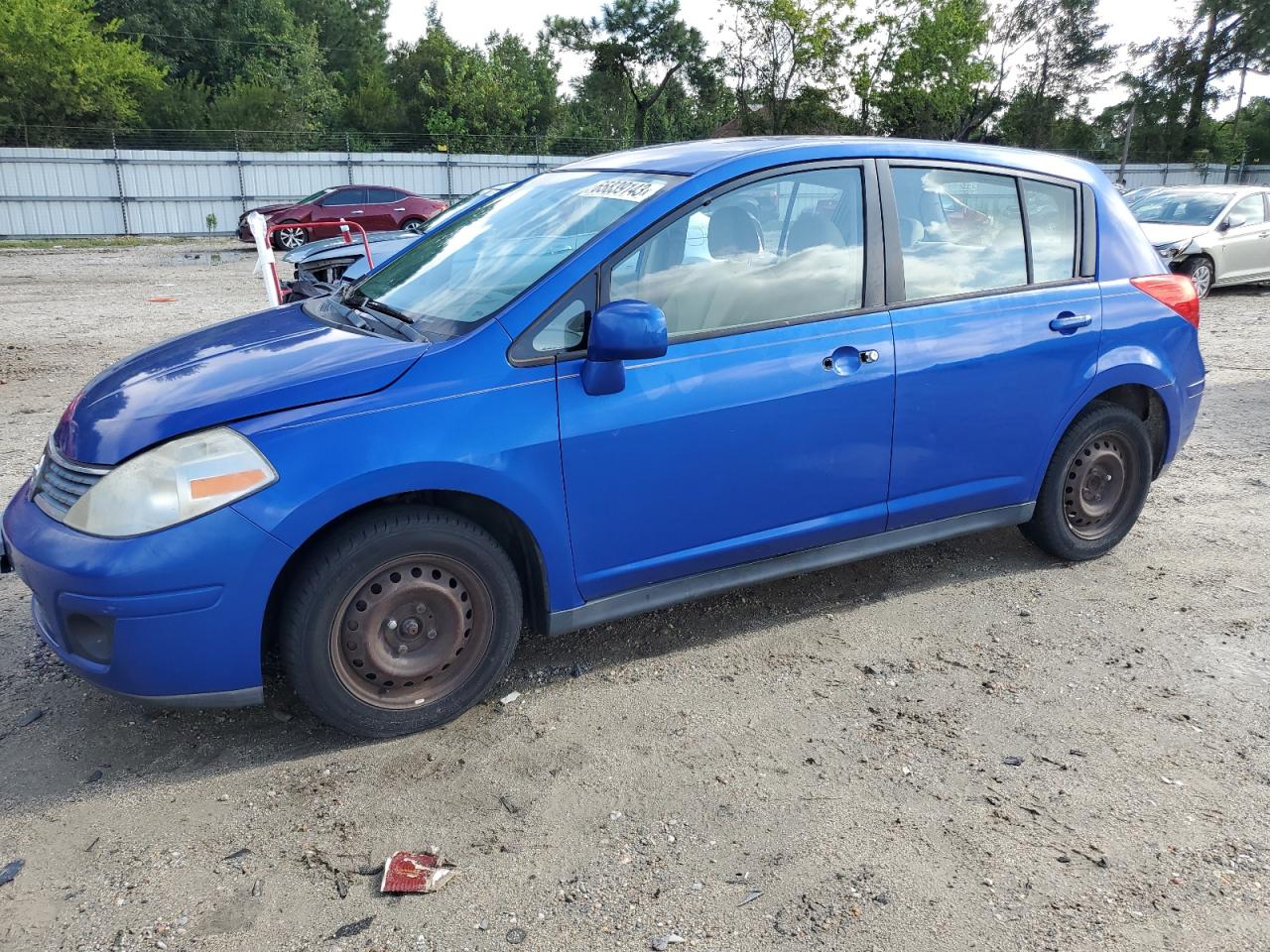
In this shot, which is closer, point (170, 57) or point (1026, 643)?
point (1026, 643)

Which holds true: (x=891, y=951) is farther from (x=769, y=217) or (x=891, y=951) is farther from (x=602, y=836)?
(x=769, y=217)

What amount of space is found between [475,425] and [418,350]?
12.2 inches

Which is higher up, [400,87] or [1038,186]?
[400,87]

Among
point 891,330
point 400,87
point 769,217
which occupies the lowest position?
point 891,330

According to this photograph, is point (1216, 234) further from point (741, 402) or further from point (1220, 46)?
point (1220, 46)

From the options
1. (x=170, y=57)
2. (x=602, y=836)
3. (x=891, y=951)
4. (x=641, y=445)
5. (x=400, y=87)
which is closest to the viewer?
(x=891, y=951)

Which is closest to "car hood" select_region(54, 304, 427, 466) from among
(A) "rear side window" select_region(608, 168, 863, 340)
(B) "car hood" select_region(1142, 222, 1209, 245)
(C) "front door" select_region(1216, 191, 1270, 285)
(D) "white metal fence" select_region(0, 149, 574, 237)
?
(A) "rear side window" select_region(608, 168, 863, 340)

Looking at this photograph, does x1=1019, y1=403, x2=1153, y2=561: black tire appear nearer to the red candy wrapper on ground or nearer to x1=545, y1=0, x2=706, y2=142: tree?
the red candy wrapper on ground

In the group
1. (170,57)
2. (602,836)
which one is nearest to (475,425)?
(602,836)

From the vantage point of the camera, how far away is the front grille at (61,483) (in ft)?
9.39

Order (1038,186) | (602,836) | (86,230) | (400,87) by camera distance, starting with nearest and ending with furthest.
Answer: (602,836) < (1038,186) < (86,230) < (400,87)

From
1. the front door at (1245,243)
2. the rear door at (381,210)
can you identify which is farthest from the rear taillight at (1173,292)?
the rear door at (381,210)

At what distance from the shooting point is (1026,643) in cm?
386

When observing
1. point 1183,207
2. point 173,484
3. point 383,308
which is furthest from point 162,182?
point 173,484
